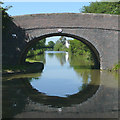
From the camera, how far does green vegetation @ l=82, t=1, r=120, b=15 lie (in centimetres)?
2674

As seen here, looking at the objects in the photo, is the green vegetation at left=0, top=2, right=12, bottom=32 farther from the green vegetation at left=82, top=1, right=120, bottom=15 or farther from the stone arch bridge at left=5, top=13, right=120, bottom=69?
the green vegetation at left=82, top=1, right=120, bottom=15

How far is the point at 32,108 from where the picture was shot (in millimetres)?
6625

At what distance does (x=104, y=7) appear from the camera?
29406 mm

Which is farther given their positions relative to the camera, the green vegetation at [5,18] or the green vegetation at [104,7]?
the green vegetation at [104,7]

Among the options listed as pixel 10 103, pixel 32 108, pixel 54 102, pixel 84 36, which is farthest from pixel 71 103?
pixel 84 36

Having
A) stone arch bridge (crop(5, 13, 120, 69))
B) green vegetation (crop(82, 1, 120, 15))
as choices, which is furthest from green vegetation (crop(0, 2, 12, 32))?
green vegetation (crop(82, 1, 120, 15))

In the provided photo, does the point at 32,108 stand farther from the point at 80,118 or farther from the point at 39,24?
the point at 39,24

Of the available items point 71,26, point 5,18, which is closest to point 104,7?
point 71,26

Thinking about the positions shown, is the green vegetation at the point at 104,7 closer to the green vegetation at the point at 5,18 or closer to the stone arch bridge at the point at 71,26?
the stone arch bridge at the point at 71,26

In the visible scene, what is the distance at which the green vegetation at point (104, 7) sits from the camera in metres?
26.7

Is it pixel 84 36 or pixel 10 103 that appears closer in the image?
pixel 10 103

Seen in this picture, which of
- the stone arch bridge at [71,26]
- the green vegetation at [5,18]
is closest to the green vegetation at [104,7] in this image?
the stone arch bridge at [71,26]

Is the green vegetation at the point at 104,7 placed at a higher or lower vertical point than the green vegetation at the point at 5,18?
higher

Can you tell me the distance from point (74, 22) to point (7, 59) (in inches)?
250
